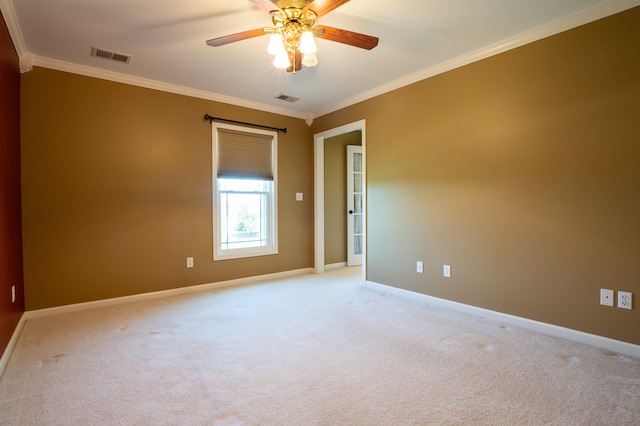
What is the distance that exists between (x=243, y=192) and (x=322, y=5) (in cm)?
308

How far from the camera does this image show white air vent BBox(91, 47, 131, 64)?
9.96ft

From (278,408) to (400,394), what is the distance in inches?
27.8

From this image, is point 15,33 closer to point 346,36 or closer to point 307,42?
point 307,42

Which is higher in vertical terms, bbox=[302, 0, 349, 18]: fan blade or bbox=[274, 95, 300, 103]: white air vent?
bbox=[274, 95, 300, 103]: white air vent

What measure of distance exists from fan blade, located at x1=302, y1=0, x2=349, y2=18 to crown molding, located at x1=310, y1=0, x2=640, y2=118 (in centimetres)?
186

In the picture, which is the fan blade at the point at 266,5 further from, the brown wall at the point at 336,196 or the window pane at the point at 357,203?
the window pane at the point at 357,203

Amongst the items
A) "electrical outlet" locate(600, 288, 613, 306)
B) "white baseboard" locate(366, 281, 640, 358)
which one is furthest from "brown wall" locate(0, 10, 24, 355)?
"electrical outlet" locate(600, 288, 613, 306)

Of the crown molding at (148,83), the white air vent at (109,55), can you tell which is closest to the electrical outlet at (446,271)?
the crown molding at (148,83)

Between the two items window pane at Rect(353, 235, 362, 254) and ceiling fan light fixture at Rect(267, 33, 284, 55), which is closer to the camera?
ceiling fan light fixture at Rect(267, 33, 284, 55)

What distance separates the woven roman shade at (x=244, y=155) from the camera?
4.34 m

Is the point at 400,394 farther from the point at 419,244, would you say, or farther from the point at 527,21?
the point at 527,21

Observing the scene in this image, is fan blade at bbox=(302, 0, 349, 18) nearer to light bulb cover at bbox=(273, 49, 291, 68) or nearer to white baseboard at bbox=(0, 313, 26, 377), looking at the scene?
light bulb cover at bbox=(273, 49, 291, 68)

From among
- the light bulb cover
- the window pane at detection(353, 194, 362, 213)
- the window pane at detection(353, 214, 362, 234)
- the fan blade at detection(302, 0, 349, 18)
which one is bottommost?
the window pane at detection(353, 214, 362, 234)

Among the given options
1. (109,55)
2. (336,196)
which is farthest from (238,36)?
(336,196)
